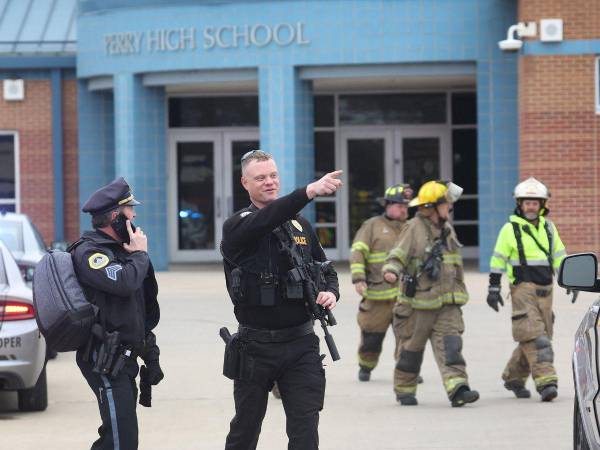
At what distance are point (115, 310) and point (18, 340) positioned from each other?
3349 mm

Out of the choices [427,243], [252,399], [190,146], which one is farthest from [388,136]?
[252,399]

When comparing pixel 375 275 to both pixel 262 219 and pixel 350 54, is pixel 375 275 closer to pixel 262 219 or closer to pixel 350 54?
pixel 262 219

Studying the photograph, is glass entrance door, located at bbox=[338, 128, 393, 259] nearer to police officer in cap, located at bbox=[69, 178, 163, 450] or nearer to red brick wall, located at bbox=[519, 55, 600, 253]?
red brick wall, located at bbox=[519, 55, 600, 253]

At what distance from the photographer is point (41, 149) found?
26797mm

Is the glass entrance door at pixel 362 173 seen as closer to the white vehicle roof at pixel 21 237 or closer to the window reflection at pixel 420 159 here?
the window reflection at pixel 420 159

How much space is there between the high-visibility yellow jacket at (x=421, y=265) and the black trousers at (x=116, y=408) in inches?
169

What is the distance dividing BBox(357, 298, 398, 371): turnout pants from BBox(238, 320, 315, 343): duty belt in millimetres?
5179

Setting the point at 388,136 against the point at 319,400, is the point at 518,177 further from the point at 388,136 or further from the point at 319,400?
the point at 319,400

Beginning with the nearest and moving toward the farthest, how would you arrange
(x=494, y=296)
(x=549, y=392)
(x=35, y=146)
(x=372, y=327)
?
1. (x=549, y=392)
2. (x=494, y=296)
3. (x=372, y=327)
4. (x=35, y=146)

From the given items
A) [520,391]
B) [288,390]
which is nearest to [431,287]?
[520,391]

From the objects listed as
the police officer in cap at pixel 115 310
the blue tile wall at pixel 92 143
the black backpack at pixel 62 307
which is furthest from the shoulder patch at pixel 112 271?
the blue tile wall at pixel 92 143

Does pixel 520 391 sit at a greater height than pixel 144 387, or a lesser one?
lesser

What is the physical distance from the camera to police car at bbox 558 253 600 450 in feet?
19.2

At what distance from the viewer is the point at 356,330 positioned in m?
15.9
